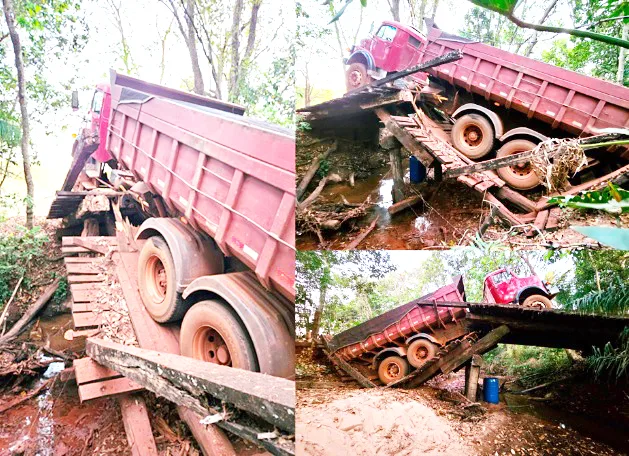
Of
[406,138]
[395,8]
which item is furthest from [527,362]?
[395,8]

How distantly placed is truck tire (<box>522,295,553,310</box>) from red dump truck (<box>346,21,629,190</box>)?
45 cm

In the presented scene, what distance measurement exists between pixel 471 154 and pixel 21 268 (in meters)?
1.69

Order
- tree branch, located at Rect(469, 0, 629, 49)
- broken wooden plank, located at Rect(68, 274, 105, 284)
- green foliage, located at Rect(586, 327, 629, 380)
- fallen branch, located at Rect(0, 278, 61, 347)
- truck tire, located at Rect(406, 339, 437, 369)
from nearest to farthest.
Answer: tree branch, located at Rect(469, 0, 629, 49) → green foliage, located at Rect(586, 327, 629, 380) → truck tire, located at Rect(406, 339, 437, 369) → fallen branch, located at Rect(0, 278, 61, 347) → broken wooden plank, located at Rect(68, 274, 105, 284)

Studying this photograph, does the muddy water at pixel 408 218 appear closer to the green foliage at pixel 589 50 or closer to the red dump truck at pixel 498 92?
the red dump truck at pixel 498 92

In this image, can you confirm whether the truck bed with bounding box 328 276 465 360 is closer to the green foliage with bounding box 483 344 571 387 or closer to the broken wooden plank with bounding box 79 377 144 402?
the green foliage with bounding box 483 344 571 387

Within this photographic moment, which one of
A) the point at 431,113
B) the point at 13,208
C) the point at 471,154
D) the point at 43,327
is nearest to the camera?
the point at 471,154

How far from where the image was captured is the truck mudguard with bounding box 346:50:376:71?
1112 millimetres

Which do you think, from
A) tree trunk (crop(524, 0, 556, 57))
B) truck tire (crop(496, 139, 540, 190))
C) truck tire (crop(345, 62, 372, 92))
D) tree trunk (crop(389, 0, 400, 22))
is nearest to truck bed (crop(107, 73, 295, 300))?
truck tire (crop(345, 62, 372, 92))

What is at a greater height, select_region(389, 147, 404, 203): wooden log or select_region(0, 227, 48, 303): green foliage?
select_region(389, 147, 404, 203): wooden log

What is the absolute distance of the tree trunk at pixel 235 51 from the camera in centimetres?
153

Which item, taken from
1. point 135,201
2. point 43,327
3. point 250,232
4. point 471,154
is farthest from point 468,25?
point 43,327

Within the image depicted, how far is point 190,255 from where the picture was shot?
136 centimetres

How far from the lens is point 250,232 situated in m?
1.17

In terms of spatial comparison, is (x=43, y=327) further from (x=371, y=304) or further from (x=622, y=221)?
(x=622, y=221)
